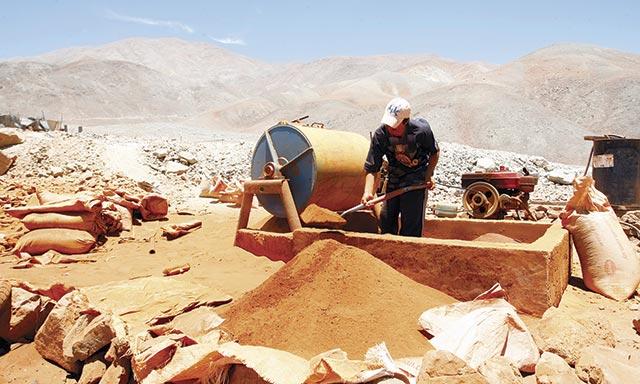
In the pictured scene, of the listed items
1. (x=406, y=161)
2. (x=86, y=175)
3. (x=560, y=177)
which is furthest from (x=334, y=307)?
(x=560, y=177)

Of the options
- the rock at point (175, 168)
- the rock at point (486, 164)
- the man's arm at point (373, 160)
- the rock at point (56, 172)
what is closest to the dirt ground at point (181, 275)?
the man's arm at point (373, 160)

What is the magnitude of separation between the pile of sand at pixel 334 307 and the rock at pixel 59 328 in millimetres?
942

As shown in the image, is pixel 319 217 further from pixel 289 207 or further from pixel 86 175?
pixel 86 175

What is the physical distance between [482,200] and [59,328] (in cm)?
590

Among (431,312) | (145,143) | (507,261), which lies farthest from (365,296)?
(145,143)

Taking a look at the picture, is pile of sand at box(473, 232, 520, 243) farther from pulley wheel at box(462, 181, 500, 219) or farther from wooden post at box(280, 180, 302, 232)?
pulley wheel at box(462, 181, 500, 219)

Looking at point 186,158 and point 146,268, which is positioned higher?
point 186,158

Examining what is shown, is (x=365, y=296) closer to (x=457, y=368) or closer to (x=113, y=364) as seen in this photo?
(x=457, y=368)

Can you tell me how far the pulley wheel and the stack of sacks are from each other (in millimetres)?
4893

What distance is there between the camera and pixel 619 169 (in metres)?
7.96

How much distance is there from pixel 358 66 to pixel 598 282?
69442 mm

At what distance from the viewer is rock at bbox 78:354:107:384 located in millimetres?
2930

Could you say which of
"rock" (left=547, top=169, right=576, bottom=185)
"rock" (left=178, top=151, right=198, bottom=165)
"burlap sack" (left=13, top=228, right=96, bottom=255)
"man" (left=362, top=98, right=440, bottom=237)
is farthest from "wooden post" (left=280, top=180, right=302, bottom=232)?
→ "rock" (left=547, top=169, right=576, bottom=185)

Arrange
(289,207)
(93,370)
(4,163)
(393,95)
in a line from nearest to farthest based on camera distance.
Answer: (93,370), (289,207), (4,163), (393,95)
